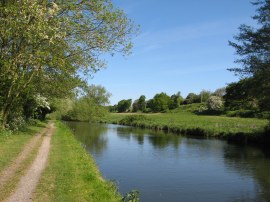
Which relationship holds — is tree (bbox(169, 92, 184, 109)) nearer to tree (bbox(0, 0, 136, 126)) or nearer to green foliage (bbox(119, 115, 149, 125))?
green foliage (bbox(119, 115, 149, 125))

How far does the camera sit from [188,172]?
21359 mm

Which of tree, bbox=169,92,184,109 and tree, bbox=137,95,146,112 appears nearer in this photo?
tree, bbox=169,92,184,109

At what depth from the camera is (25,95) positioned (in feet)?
107

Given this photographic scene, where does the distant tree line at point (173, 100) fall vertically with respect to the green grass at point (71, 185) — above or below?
above

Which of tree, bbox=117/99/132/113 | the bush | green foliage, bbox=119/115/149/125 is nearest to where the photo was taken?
the bush

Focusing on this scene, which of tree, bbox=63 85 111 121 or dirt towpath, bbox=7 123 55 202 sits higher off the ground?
tree, bbox=63 85 111 121

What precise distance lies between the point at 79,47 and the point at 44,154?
8.08 metres

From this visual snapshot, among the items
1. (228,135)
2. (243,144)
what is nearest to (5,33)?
(243,144)

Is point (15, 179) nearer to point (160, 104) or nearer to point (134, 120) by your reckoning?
point (134, 120)

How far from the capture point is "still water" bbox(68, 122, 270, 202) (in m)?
16.5

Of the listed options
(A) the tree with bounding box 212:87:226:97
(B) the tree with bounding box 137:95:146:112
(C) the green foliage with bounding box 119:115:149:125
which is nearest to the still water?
(C) the green foliage with bounding box 119:115:149:125

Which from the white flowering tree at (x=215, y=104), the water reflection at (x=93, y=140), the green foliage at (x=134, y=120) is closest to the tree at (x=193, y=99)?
the white flowering tree at (x=215, y=104)

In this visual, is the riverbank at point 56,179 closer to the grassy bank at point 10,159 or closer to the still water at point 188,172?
the grassy bank at point 10,159

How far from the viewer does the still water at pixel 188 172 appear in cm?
1645
